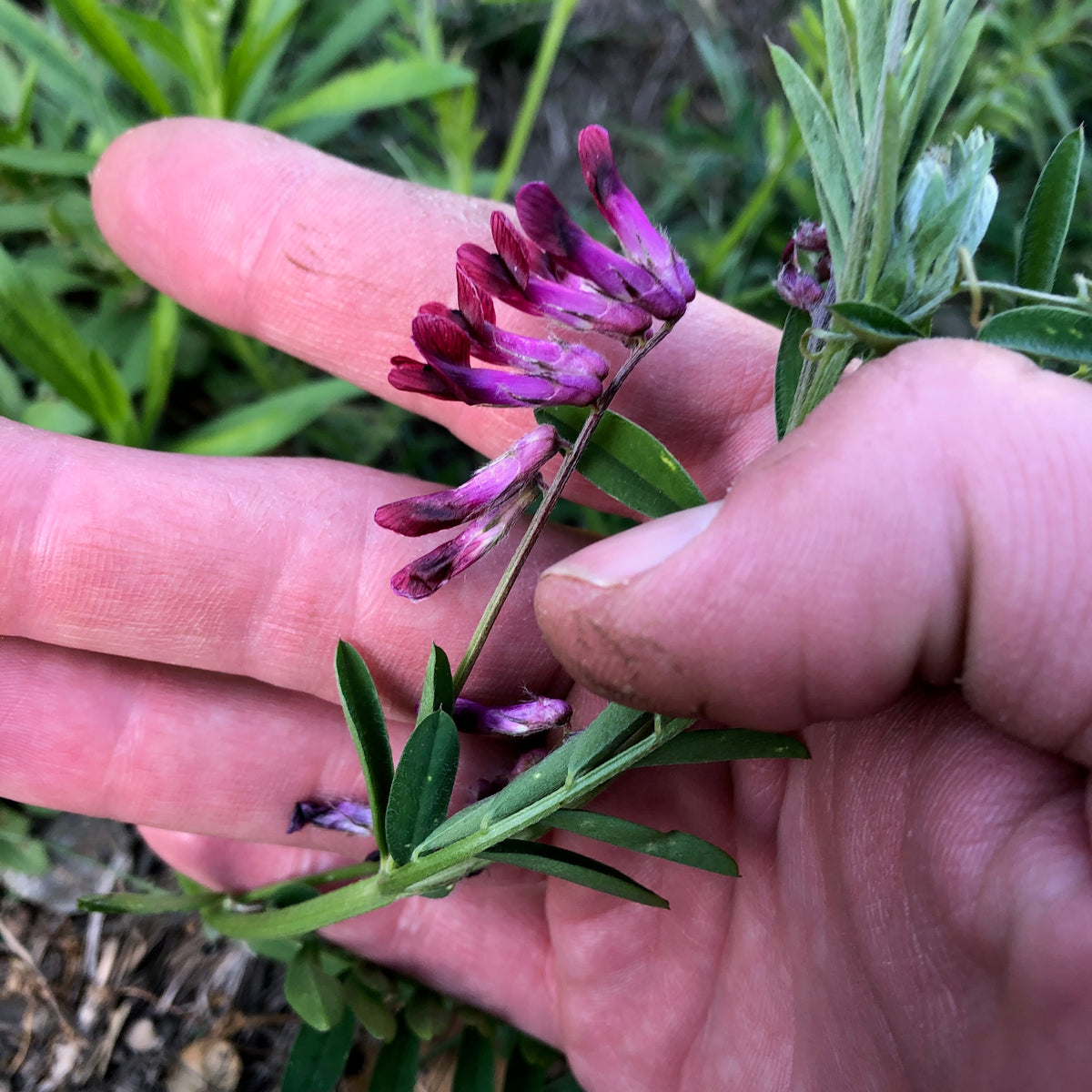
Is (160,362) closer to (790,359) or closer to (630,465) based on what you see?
(630,465)

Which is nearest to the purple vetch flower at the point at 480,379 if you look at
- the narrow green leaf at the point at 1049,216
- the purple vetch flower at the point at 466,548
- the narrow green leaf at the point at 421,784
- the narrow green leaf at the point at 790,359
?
the purple vetch flower at the point at 466,548

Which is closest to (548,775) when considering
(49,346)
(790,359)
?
(790,359)

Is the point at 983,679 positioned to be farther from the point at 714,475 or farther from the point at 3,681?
the point at 3,681

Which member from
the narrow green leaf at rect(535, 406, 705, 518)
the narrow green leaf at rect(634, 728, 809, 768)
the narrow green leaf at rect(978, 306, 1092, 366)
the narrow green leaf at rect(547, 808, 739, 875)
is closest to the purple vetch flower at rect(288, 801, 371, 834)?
the narrow green leaf at rect(547, 808, 739, 875)

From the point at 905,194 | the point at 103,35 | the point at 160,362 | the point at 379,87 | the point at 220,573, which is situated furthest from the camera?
the point at 379,87

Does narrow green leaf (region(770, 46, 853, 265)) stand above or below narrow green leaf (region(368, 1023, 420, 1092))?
above

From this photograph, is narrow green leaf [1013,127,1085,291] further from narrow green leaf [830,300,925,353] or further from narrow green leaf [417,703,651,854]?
narrow green leaf [417,703,651,854]

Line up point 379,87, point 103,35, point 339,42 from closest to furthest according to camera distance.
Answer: point 103,35, point 379,87, point 339,42
